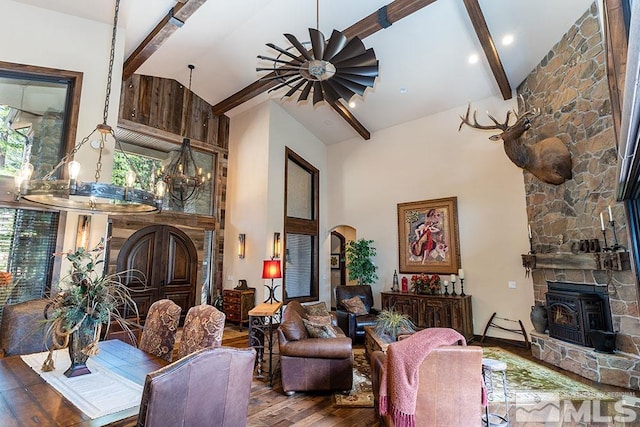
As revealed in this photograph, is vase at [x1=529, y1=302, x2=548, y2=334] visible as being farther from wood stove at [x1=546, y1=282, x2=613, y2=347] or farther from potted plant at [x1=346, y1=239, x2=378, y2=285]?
potted plant at [x1=346, y1=239, x2=378, y2=285]

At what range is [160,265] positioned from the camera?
6.95m

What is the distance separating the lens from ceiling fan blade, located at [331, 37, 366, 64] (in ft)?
10.8

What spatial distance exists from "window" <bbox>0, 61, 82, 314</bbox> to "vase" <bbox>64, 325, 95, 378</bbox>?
2709mm

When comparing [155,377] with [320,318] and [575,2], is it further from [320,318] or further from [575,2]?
[575,2]

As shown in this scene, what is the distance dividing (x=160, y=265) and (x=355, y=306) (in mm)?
4262

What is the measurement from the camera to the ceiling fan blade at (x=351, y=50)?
129 inches

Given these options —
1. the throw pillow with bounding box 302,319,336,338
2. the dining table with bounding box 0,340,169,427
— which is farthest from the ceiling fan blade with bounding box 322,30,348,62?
the dining table with bounding box 0,340,169,427

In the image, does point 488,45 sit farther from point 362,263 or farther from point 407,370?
point 407,370

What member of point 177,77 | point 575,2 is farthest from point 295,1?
point 575,2

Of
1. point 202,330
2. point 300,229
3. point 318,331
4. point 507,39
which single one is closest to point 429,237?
point 300,229

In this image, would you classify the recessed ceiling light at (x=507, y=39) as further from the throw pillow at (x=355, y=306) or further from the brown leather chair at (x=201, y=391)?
the brown leather chair at (x=201, y=391)

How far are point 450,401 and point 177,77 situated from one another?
7.58 meters

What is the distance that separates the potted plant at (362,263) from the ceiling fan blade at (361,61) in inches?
185

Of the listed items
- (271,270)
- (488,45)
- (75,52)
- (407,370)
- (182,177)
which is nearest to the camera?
Result: (407,370)
